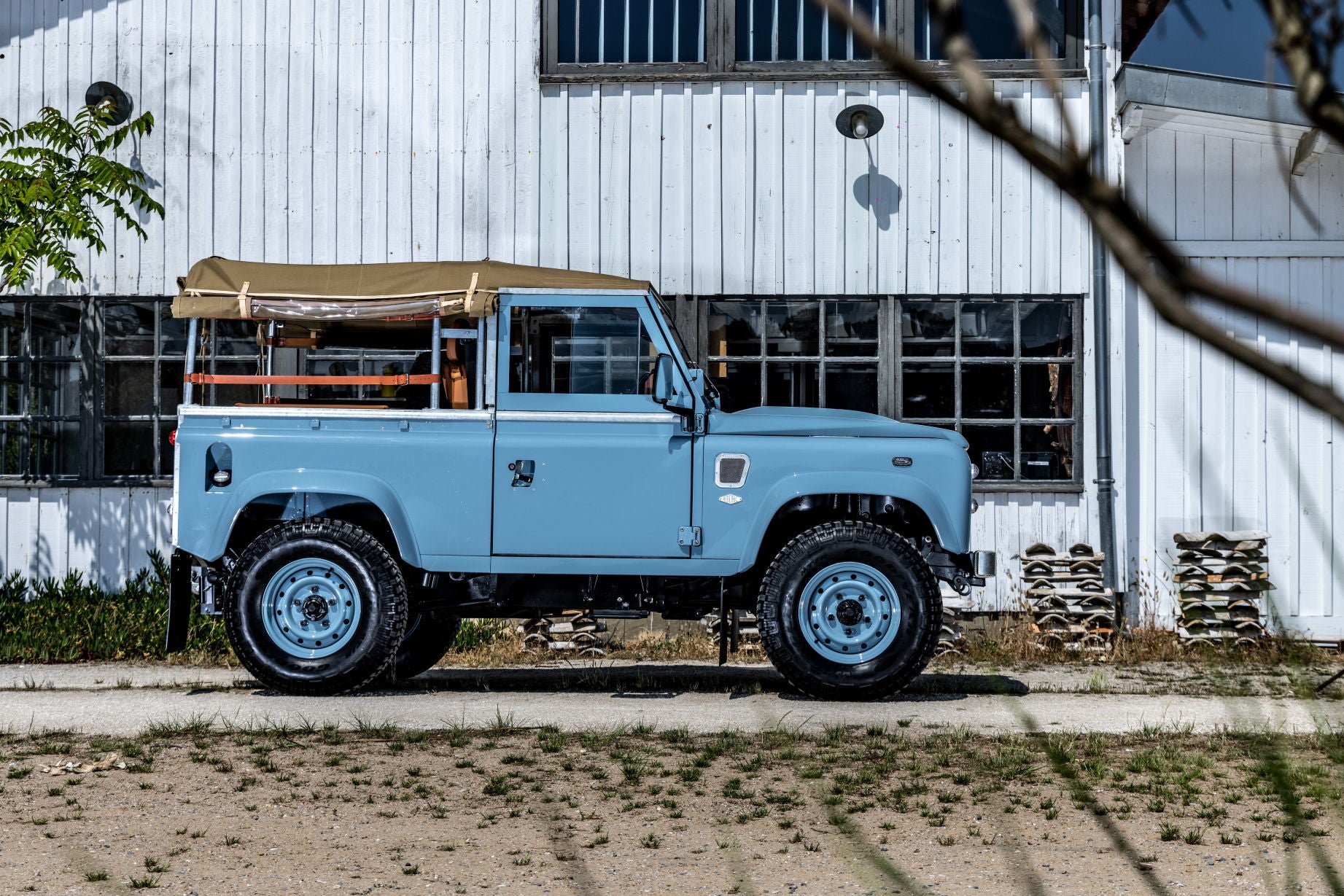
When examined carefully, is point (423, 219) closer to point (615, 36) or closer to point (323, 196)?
point (323, 196)

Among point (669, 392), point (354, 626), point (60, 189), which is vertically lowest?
point (354, 626)

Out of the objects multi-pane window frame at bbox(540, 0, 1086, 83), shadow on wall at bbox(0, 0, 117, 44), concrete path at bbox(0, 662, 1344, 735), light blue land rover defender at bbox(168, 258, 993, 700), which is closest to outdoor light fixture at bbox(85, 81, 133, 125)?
shadow on wall at bbox(0, 0, 117, 44)

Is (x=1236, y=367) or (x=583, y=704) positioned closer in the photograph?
(x=583, y=704)

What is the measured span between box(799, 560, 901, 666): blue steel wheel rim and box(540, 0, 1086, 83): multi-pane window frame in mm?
5100

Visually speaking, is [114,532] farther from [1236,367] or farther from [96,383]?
[1236,367]

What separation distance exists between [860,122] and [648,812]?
7.44 meters

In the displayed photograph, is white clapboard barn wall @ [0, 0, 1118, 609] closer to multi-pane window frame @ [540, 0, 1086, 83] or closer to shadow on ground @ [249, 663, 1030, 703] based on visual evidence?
multi-pane window frame @ [540, 0, 1086, 83]

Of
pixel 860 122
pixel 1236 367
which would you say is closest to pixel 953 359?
pixel 860 122

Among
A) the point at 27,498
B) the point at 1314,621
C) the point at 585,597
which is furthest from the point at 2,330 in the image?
the point at 1314,621

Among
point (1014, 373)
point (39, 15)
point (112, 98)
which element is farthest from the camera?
point (39, 15)

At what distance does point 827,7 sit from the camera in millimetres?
843

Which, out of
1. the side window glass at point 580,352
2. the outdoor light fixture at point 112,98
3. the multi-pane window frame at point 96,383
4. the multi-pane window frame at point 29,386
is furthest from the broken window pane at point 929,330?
the multi-pane window frame at point 29,386

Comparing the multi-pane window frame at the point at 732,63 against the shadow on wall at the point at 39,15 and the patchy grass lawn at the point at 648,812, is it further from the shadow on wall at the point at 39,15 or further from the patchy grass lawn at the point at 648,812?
the patchy grass lawn at the point at 648,812

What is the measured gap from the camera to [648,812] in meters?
5.18
